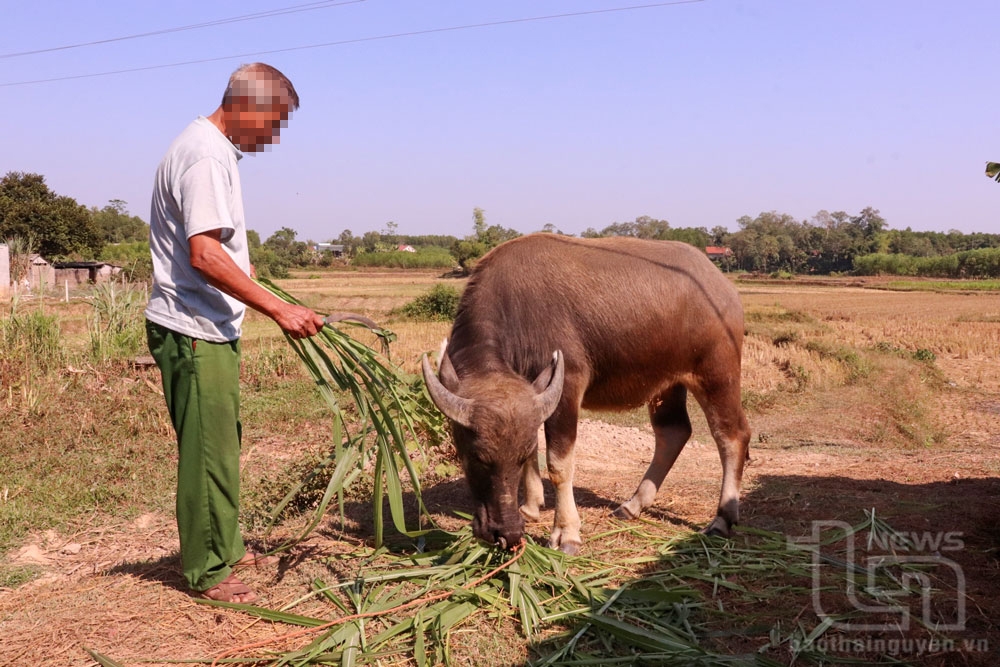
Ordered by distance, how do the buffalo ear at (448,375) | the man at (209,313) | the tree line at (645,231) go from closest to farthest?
the man at (209,313) → the buffalo ear at (448,375) → the tree line at (645,231)

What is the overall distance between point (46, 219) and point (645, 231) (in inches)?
1248

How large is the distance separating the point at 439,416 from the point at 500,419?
1.21 metres

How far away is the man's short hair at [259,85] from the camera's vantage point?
3.37 metres

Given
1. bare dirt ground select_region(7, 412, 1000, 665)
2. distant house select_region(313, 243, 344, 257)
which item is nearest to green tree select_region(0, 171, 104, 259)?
distant house select_region(313, 243, 344, 257)

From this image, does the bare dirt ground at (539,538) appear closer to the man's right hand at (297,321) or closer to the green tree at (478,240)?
the man's right hand at (297,321)

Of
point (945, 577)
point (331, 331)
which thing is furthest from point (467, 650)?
point (945, 577)

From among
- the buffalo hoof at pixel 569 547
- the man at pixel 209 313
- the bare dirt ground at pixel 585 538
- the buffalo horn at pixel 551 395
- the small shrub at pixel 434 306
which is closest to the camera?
the bare dirt ground at pixel 585 538

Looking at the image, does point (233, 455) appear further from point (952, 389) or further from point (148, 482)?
point (952, 389)

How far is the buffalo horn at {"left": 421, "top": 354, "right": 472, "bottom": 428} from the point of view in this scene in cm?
375

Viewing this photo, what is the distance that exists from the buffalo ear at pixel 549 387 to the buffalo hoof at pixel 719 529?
157 cm

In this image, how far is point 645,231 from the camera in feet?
87.7

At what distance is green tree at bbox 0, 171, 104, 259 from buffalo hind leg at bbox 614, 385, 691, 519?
40.4 m

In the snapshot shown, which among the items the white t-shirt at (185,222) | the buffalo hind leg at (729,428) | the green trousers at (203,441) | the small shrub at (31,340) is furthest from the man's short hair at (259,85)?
the small shrub at (31,340)

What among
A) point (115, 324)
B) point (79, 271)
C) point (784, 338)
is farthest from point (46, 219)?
point (784, 338)
